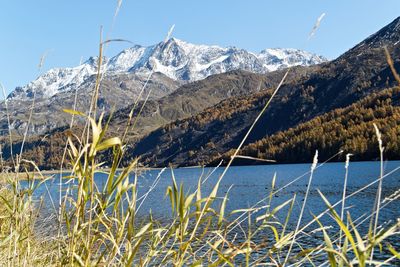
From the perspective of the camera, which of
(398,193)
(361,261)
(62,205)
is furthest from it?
(62,205)

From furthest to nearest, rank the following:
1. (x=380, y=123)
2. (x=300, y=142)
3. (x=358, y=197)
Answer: (x=300, y=142), (x=380, y=123), (x=358, y=197)

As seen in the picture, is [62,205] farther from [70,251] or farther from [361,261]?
[361,261]

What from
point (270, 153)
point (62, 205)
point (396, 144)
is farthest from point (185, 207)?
point (270, 153)

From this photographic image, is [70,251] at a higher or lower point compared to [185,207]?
lower

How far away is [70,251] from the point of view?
2775 mm

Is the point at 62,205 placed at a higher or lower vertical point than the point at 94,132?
lower

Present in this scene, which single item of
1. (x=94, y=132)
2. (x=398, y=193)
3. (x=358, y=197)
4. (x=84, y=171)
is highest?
(x=94, y=132)

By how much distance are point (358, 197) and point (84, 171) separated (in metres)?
53.8

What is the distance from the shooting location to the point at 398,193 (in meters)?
2.27

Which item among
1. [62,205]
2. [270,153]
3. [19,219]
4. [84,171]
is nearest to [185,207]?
[84,171]

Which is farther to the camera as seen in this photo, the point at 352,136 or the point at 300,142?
the point at 300,142

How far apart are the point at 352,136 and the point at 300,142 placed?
2840cm

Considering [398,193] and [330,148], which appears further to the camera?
[330,148]

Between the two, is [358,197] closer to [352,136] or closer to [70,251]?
[70,251]
